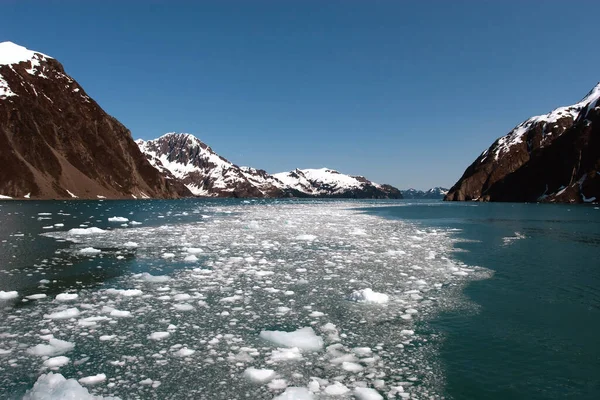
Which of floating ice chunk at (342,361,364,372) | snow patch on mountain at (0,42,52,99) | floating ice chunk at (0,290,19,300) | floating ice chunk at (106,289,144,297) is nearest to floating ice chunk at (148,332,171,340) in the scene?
floating ice chunk at (106,289,144,297)

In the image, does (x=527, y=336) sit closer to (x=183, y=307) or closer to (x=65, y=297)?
(x=183, y=307)

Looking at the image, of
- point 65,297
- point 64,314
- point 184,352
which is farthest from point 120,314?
point 184,352

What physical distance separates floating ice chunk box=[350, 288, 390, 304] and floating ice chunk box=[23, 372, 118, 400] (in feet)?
23.0

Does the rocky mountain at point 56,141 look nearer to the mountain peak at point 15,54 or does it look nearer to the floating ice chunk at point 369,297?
the mountain peak at point 15,54

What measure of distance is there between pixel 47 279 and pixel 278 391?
36.7ft

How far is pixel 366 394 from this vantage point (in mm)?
5758

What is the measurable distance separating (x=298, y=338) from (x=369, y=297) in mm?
3628

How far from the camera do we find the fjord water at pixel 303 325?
6.24 meters

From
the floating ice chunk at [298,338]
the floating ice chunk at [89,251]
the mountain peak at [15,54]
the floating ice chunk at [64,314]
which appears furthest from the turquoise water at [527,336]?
the mountain peak at [15,54]

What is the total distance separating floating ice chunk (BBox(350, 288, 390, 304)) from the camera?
35.6 feet

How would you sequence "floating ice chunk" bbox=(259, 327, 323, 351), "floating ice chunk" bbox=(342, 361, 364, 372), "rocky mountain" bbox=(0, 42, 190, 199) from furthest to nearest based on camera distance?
"rocky mountain" bbox=(0, 42, 190, 199)
"floating ice chunk" bbox=(259, 327, 323, 351)
"floating ice chunk" bbox=(342, 361, 364, 372)

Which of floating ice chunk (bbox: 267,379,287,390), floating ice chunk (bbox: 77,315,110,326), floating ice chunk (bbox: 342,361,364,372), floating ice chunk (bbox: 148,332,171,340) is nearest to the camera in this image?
floating ice chunk (bbox: 267,379,287,390)

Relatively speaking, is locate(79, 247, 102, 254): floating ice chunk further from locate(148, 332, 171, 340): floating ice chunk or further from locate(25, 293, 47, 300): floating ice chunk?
locate(148, 332, 171, 340): floating ice chunk

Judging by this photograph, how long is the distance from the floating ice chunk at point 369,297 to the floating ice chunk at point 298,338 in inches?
118
